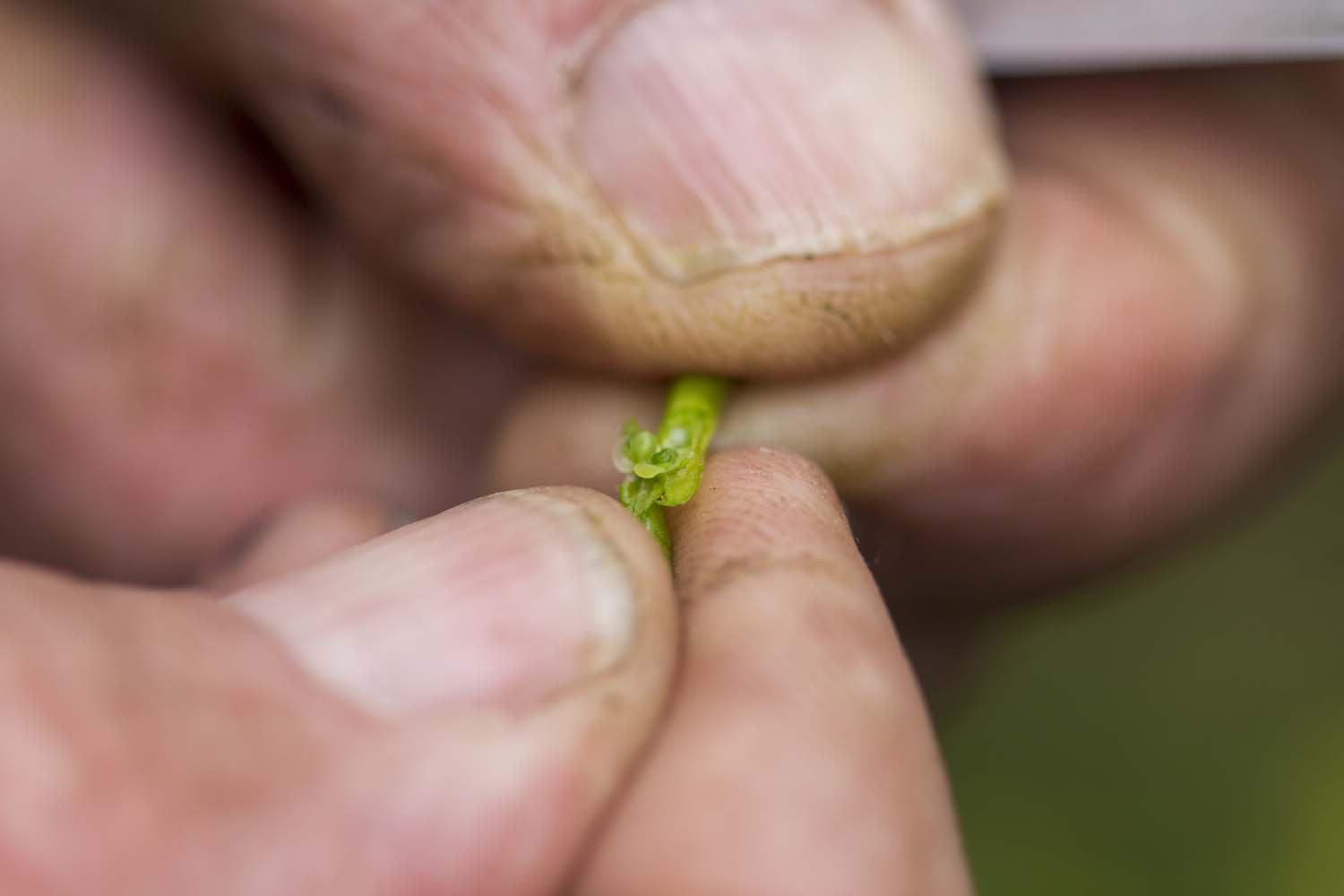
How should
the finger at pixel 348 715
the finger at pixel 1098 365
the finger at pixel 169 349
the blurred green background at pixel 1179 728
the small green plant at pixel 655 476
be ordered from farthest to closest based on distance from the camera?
the blurred green background at pixel 1179 728 → the finger at pixel 169 349 → the finger at pixel 1098 365 → the small green plant at pixel 655 476 → the finger at pixel 348 715

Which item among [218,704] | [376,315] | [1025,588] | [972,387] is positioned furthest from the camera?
[1025,588]

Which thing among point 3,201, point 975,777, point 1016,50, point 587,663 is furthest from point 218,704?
point 975,777

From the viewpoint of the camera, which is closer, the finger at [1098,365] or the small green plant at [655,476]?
the small green plant at [655,476]

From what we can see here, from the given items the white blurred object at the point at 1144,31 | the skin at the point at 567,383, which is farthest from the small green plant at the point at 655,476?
the white blurred object at the point at 1144,31

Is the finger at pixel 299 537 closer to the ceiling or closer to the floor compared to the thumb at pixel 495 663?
closer to the ceiling

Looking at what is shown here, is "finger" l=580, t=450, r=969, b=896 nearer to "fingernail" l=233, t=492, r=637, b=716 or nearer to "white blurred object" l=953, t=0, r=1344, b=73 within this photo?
"fingernail" l=233, t=492, r=637, b=716

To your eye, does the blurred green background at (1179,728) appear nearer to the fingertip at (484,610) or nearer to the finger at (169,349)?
the finger at (169,349)

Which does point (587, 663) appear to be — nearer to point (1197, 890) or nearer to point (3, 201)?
point (3, 201)
